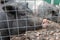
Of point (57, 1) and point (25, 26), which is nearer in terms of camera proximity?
point (25, 26)

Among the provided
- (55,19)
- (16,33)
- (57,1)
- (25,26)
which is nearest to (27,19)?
(25,26)

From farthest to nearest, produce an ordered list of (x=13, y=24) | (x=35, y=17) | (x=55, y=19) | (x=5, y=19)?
1. (x=55, y=19)
2. (x=35, y=17)
3. (x=13, y=24)
4. (x=5, y=19)

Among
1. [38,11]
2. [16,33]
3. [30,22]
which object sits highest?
[38,11]

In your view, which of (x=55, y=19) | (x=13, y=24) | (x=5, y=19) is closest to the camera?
(x=5, y=19)

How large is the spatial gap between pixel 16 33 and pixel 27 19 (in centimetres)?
25

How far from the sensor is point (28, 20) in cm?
195

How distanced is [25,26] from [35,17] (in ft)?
0.68

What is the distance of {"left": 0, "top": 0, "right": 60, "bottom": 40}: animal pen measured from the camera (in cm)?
172

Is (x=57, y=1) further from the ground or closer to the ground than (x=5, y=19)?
further from the ground

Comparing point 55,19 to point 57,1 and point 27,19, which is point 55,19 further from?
point 27,19

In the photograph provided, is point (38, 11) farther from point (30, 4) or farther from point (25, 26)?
point (25, 26)

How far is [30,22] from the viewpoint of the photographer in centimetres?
197

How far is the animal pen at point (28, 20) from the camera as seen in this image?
1.72 m

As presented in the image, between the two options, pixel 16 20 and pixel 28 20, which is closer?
pixel 16 20
